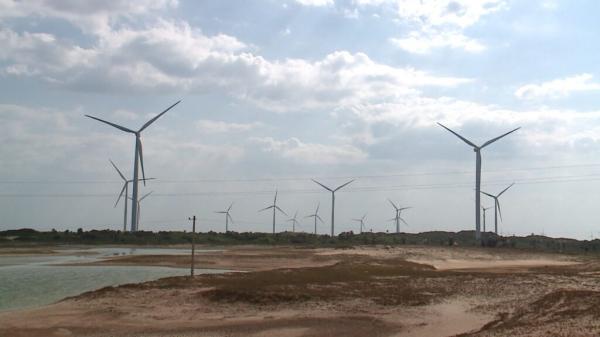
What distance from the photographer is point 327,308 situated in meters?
28.5

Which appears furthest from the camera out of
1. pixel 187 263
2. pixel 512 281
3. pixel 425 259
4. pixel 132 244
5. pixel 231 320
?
pixel 132 244

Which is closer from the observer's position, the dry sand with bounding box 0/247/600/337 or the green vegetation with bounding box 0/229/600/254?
the dry sand with bounding box 0/247/600/337

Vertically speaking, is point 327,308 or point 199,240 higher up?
point 199,240

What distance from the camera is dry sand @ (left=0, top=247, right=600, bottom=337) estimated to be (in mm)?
23734

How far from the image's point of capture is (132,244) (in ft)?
365

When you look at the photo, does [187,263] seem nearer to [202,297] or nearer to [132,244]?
[202,297]

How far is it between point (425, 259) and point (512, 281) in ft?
104

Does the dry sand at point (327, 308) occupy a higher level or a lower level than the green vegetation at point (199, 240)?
lower

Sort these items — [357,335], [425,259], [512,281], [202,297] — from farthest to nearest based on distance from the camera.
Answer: [425,259] < [512,281] < [202,297] < [357,335]

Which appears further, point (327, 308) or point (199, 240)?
point (199, 240)

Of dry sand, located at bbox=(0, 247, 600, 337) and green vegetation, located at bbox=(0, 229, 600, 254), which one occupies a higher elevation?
green vegetation, located at bbox=(0, 229, 600, 254)

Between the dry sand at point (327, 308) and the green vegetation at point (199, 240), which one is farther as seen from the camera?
the green vegetation at point (199, 240)

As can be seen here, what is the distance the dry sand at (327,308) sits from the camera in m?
23.7

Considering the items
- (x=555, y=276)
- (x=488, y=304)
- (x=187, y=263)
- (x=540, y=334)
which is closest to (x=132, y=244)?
(x=187, y=263)
